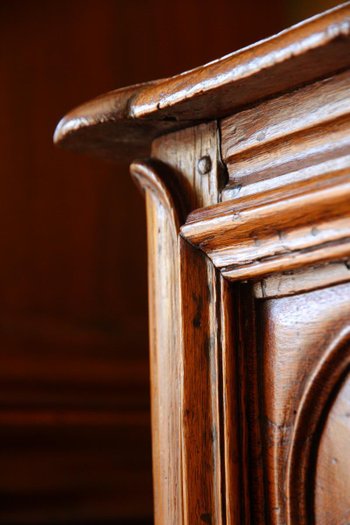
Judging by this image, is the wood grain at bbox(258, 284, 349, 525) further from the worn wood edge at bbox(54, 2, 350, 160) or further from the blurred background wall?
the blurred background wall

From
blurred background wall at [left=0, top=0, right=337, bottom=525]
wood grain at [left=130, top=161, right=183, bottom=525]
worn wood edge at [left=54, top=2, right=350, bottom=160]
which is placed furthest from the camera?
blurred background wall at [left=0, top=0, right=337, bottom=525]

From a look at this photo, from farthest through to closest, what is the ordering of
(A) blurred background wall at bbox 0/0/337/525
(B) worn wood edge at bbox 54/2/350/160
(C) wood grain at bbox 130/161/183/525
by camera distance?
(A) blurred background wall at bbox 0/0/337/525 < (C) wood grain at bbox 130/161/183/525 < (B) worn wood edge at bbox 54/2/350/160

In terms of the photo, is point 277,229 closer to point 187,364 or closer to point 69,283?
point 187,364

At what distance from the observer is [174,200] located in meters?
0.49

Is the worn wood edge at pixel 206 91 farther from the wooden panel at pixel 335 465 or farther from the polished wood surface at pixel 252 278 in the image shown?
the wooden panel at pixel 335 465

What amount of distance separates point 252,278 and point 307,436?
0.31 feet

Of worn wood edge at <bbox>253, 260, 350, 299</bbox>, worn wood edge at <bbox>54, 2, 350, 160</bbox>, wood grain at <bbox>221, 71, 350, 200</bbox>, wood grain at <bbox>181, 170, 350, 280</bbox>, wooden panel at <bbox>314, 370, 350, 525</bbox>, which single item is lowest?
wooden panel at <bbox>314, 370, 350, 525</bbox>

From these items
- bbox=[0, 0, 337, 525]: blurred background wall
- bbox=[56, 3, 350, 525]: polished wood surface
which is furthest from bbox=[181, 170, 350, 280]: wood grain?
bbox=[0, 0, 337, 525]: blurred background wall

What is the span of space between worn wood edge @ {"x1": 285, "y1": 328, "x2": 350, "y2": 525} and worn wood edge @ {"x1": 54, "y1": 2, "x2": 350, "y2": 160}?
15 centimetres

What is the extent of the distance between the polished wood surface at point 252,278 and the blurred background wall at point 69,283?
1179 millimetres

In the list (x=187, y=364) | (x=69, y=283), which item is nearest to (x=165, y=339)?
(x=187, y=364)

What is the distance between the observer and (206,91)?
17.1 inches

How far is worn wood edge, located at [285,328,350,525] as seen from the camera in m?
0.41

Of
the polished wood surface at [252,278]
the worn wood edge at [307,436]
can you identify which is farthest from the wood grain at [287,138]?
A: the worn wood edge at [307,436]
